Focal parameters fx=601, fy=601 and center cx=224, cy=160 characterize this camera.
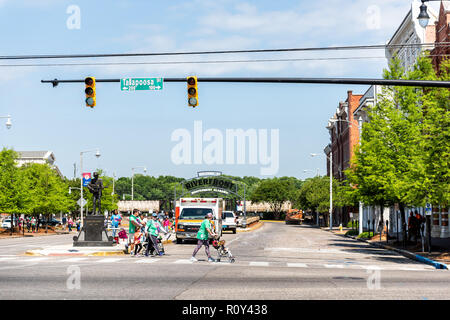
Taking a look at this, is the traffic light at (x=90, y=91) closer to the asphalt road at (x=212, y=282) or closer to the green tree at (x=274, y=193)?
the asphalt road at (x=212, y=282)

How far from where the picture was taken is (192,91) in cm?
1891

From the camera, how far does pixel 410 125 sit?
30.8m

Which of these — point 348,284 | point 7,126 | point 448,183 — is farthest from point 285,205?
point 348,284

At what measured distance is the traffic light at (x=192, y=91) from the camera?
741 inches

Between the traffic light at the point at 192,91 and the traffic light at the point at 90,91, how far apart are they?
3154mm

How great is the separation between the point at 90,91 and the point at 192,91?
11.0 ft

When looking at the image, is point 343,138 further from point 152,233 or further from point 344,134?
point 152,233

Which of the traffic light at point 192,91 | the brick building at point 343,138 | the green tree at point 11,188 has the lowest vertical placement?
the green tree at point 11,188

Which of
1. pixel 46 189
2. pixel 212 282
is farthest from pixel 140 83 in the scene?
pixel 46 189

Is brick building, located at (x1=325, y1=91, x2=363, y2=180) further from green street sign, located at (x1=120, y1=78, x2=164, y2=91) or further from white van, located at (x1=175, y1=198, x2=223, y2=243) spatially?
green street sign, located at (x1=120, y1=78, x2=164, y2=91)

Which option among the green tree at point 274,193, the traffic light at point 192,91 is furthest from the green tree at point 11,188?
the green tree at point 274,193

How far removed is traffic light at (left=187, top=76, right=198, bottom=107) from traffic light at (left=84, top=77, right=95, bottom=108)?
124 inches
